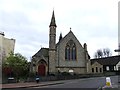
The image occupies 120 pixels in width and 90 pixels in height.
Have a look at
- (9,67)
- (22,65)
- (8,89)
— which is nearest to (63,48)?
(22,65)

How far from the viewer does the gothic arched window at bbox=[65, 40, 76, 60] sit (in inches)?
2179

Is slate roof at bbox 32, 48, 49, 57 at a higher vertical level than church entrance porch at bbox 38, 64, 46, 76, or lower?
higher

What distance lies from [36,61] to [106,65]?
120 ft

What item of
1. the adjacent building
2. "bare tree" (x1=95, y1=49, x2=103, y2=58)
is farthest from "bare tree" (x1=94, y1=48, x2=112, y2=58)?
the adjacent building

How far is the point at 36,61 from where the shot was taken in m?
52.1

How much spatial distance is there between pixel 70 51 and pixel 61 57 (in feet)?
10.0

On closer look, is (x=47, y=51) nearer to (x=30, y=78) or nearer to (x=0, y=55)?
(x=0, y=55)

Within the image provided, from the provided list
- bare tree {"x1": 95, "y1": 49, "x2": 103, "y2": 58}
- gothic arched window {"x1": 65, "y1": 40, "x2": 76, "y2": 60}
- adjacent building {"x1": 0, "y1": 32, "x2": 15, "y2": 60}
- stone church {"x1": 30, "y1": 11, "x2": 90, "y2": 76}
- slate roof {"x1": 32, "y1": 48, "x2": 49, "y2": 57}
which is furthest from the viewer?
bare tree {"x1": 95, "y1": 49, "x2": 103, "y2": 58}

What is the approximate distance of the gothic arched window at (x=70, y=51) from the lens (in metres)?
55.3

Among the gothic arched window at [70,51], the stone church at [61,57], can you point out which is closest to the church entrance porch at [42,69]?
the stone church at [61,57]

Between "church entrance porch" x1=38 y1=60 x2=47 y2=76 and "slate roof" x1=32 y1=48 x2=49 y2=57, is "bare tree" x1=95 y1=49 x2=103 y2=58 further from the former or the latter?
Result: "church entrance porch" x1=38 y1=60 x2=47 y2=76

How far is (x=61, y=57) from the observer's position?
54156 mm

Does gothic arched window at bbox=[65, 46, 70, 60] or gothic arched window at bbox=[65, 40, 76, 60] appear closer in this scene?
gothic arched window at bbox=[65, 46, 70, 60]

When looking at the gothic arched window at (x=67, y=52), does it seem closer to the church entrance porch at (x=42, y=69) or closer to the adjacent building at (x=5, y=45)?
the church entrance porch at (x=42, y=69)
